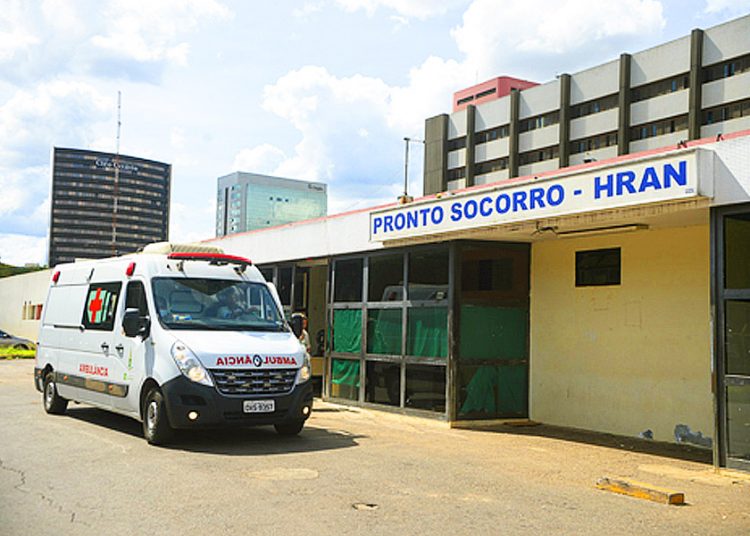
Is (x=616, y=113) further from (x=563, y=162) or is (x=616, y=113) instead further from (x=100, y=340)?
(x=100, y=340)

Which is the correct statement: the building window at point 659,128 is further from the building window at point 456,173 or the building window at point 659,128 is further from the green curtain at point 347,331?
the green curtain at point 347,331

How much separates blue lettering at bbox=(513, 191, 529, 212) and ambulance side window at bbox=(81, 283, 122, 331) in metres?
5.68

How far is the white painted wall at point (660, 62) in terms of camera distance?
65.3 m

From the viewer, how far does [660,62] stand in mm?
67062

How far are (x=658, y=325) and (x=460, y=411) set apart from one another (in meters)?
3.34

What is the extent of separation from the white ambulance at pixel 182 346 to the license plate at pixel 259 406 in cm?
1

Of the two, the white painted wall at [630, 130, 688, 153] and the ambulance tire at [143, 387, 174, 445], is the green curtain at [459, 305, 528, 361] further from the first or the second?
the white painted wall at [630, 130, 688, 153]

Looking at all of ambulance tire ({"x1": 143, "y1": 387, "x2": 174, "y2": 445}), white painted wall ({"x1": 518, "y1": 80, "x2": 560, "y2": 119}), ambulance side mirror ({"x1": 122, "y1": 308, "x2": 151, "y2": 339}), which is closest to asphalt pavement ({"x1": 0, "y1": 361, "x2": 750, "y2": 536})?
ambulance tire ({"x1": 143, "y1": 387, "x2": 174, "y2": 445})

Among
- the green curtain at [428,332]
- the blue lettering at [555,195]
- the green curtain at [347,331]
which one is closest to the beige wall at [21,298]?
the green curtain at [347,331]

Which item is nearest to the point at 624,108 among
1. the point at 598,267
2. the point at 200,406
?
the point at 598,267

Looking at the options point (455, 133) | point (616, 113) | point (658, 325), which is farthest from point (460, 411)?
point (455, 133)

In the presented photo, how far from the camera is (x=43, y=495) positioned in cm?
728

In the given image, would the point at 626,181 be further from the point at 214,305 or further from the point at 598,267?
the point at 214,305

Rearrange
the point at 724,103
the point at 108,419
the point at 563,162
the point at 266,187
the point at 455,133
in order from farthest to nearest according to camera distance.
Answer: the point at 455,133, the point at 563,162, the point at 724,103, the point at 266,187, the point at 108,419
